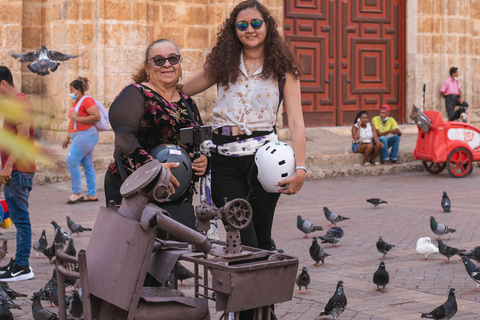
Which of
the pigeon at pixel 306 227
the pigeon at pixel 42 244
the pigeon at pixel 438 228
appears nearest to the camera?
the pigeon at pixel 42 244

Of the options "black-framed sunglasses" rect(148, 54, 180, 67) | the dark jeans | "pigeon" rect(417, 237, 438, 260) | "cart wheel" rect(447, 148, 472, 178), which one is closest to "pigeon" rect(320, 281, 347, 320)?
"black-framed sunglasses" rect(148, 54, 180, 67)

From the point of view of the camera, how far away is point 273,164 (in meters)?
3.76

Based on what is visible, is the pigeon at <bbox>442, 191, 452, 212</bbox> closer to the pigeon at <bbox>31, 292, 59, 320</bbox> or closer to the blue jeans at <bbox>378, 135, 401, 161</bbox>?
the blue jeans at <bbox>378, 135, 401, 161</bbox>

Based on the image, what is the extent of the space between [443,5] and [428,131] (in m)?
5.43

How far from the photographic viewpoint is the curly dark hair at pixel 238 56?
3.96 m

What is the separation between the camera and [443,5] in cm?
1769

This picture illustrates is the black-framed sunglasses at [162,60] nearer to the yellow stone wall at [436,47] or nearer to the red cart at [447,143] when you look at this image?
the red cart at [447,143]

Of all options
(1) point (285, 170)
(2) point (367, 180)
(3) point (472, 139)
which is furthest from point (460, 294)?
(3) point (472, 139)

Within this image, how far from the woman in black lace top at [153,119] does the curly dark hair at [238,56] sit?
1.05ft

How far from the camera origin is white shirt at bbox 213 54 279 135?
3980mm

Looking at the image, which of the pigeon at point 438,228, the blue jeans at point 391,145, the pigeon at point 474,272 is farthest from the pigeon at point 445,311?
the blue jeans at point 391,145

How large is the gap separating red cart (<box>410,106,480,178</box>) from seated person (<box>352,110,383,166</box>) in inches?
30.2

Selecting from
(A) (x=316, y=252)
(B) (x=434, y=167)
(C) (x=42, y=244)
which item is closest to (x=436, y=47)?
(B) (x=434, y=167)

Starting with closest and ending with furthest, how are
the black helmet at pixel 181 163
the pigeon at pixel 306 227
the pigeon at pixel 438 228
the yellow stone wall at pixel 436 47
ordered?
the black helmet at pixel 181 163, the pigeon at pixel 438 228, the pigeon at pixel 306 227, the yellow stone wall at pixel 436 47
